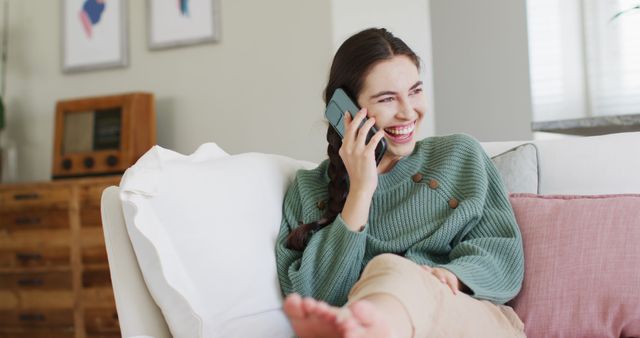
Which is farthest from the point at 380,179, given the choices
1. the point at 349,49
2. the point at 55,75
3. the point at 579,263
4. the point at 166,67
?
the point at 55,75

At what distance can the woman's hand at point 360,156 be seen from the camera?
1.59 m

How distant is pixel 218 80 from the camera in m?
3.61

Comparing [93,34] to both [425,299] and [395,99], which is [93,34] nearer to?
[395,99]

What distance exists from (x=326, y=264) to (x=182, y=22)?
93.4 inches

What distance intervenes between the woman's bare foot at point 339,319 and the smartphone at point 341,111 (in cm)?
71

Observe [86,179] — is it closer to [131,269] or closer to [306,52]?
[306,52]

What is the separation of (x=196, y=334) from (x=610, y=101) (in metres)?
2.93

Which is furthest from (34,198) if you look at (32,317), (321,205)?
(321,205)

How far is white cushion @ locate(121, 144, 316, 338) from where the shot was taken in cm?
133

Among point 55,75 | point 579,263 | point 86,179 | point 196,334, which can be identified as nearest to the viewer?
point 196,334

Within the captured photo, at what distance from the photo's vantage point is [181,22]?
11.9ft

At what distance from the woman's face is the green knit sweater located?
0.07m

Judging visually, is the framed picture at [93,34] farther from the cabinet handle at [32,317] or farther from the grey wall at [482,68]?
the grey wall at [482,68]

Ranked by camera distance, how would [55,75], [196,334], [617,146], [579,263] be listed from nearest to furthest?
1. [196,334]
2. [579,263]
3. [617,146]
4. [55,75]
